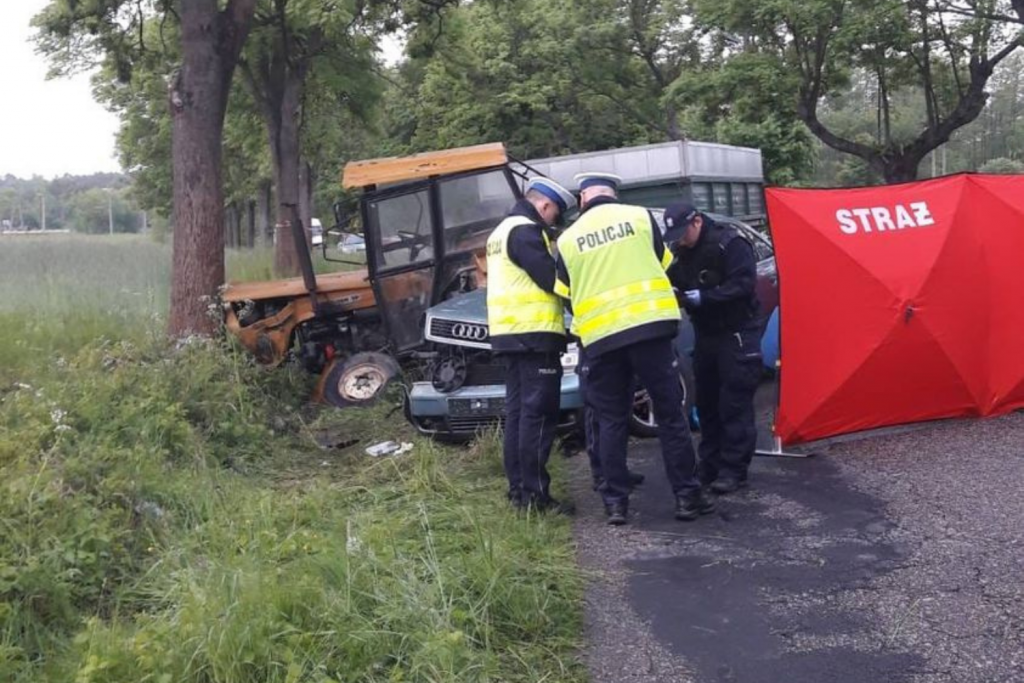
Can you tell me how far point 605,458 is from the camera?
20.2 feet

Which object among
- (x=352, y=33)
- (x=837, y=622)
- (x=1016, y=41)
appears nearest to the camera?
(x=837, y=622)

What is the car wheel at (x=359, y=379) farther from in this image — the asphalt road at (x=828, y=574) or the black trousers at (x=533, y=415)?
the black trousers at (x=533, y=415)

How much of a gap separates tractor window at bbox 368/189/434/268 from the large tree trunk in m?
2.11

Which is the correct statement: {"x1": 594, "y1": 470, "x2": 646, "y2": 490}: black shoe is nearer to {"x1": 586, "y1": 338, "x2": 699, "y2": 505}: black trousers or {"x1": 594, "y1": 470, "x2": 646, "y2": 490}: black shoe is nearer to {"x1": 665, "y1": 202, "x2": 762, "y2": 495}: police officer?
{"x1": 586, "y1": 338, "x2": 699, "y2": 505}: black trousers

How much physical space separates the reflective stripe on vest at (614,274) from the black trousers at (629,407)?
7.0 inches

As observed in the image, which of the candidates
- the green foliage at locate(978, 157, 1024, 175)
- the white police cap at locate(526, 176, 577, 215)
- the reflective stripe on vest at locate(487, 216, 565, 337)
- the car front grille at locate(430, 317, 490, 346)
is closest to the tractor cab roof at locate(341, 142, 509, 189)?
the car front grille at locate(430, 317, 490, 346)

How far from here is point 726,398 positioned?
661cm

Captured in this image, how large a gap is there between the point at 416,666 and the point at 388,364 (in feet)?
20.8

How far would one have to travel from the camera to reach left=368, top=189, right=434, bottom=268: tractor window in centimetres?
979

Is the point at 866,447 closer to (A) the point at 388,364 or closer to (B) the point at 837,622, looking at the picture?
(B) the point at 837,622

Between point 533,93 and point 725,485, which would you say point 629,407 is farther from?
point 533,93

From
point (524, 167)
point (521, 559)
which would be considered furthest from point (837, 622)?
point (524, 167)

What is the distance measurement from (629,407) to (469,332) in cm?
210

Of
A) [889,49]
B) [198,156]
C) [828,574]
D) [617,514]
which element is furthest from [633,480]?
[889,49]
